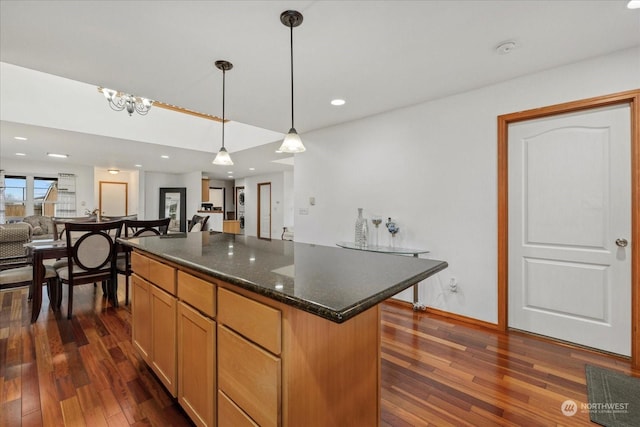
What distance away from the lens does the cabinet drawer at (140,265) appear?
73.6 inches

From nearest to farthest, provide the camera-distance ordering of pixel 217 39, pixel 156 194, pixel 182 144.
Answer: pixel 217 39 → pixel 182 144 → pixel 156 194

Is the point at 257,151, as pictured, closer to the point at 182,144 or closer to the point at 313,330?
the point at 182,144

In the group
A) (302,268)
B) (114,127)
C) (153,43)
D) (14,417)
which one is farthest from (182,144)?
(302,268)

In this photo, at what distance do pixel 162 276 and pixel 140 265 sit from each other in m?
0.45

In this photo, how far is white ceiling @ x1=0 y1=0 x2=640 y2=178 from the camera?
1689 mm

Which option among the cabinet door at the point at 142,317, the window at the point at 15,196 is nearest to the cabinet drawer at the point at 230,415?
the cabinet door at the point at 142,317

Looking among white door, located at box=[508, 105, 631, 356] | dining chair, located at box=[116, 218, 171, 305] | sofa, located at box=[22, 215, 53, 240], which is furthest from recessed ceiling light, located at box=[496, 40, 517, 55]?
sofa, located at box=[22, 215, 53, 240]

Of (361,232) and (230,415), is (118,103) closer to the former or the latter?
(361,232)

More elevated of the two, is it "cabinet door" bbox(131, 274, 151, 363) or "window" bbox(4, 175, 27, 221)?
"window" bbox(4, 175, 27, 221)

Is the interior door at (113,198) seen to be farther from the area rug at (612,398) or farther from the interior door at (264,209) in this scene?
the area rug at (612,398)

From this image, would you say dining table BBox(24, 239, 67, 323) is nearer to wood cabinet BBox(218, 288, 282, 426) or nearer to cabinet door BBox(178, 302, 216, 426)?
cabinet door BBox(178, 302, 216, 426)

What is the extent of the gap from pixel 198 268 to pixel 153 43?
1.83m

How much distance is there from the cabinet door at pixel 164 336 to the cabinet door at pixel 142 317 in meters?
0.09

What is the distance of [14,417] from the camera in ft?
5.02
